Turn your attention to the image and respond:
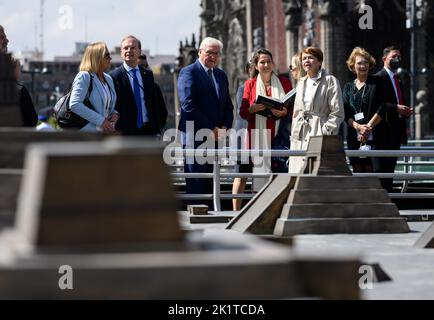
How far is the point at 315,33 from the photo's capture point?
224 ft

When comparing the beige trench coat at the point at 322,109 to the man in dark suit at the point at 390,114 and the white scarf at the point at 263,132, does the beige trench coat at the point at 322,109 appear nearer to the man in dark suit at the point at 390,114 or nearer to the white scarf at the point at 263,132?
the white scarf at the point at 263,132

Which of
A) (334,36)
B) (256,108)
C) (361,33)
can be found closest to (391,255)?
(256,108)

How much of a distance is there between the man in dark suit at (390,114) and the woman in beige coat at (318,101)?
A: 5.32ft

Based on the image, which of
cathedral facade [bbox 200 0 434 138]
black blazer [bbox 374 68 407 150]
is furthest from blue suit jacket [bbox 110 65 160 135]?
cathedral facade [bbox 200 0 434 138]

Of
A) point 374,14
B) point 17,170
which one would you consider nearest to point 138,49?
point 17,170

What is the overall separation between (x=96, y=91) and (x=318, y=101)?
2.59 meters

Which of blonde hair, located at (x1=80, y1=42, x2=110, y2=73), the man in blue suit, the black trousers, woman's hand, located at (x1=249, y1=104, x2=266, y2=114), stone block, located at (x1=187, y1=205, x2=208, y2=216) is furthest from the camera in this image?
the black trousers

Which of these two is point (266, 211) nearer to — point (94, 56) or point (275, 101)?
point (94, 56)

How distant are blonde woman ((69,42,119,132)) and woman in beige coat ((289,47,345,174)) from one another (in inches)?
86.6

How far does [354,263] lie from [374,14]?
5766 centimetres

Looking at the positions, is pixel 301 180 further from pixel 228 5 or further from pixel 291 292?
pixel 228 5

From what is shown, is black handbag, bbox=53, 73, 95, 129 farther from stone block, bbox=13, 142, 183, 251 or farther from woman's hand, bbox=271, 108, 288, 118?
stone block, bbox=13, 142, 183, 251

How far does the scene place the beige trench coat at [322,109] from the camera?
14.9 m

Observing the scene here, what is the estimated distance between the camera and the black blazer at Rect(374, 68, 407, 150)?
16.5 m
